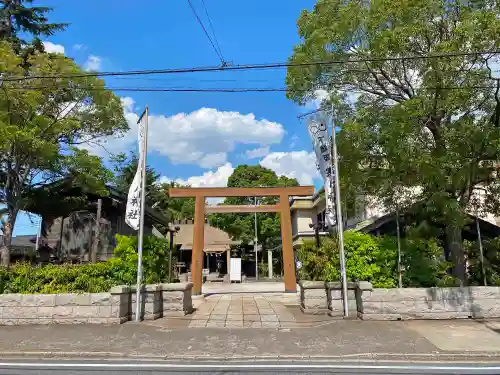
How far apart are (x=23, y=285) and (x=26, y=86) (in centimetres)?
876

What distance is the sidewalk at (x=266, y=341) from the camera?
732 cm

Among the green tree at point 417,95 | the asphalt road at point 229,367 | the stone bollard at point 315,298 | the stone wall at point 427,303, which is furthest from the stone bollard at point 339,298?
the asphalt road at point 229,367

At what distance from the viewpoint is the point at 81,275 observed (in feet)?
35.7

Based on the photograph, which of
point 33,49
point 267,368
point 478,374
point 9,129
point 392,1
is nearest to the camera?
point 478,374

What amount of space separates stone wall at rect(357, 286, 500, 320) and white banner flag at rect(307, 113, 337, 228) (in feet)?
7.82

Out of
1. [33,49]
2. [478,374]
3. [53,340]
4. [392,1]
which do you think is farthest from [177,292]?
[33,49]

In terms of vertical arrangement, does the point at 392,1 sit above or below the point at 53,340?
above

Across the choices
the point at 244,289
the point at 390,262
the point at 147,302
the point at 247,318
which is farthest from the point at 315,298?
the point at 244,289

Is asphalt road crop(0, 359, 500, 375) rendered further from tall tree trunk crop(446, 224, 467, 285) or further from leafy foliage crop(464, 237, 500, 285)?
leafy foliage crop(464, 237, 500, 285)

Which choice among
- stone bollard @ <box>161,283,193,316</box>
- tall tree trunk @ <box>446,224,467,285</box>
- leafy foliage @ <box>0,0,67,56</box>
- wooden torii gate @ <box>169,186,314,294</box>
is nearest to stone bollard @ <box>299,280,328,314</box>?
stone bollard @ <box>161,283,193,316</box>

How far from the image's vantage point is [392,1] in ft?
35.8

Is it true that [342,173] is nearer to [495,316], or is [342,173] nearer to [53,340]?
[495,316]

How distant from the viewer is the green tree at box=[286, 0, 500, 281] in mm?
10211

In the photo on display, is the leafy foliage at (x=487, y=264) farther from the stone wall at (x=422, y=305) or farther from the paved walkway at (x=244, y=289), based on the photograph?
the paved walkway at (x=244, y=289)
